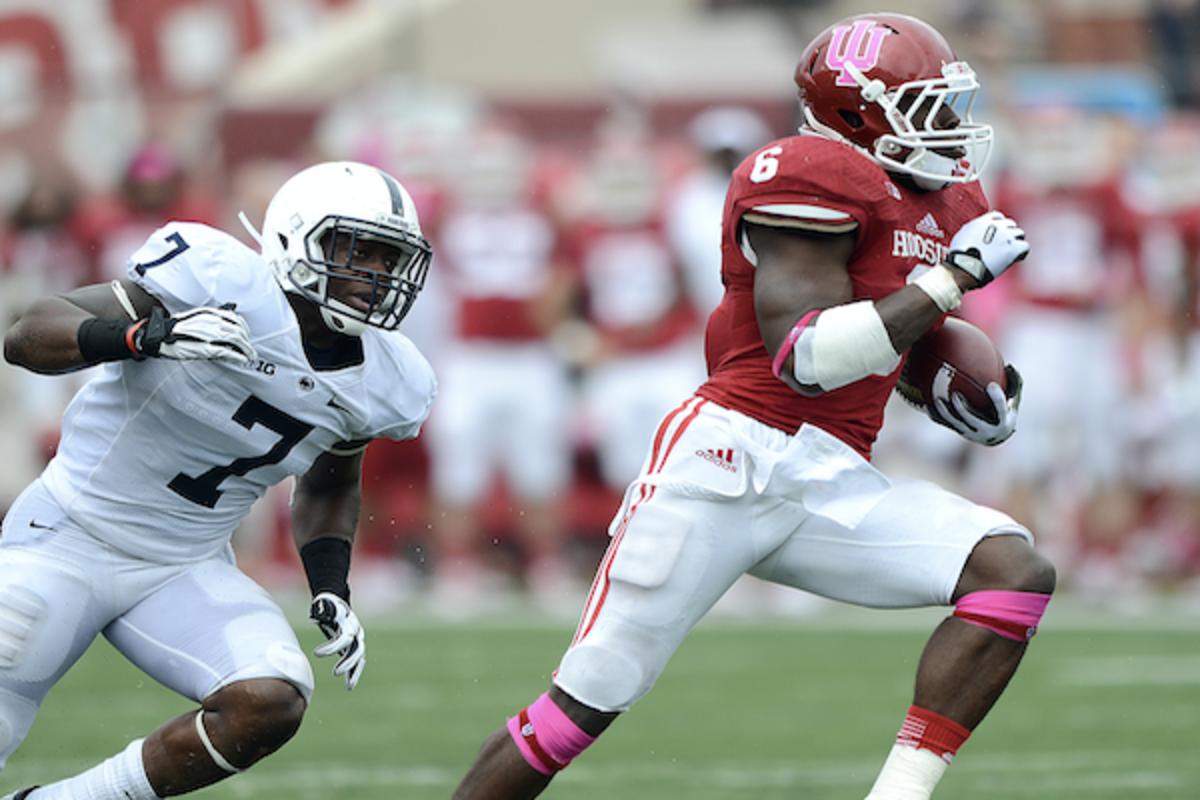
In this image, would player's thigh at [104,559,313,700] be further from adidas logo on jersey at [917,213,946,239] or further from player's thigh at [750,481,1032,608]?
adidas logo on jersey at [917,213,946,239]

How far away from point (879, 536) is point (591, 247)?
5619mm

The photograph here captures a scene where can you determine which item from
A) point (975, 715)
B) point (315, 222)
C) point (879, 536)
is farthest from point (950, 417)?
point (315, 222)

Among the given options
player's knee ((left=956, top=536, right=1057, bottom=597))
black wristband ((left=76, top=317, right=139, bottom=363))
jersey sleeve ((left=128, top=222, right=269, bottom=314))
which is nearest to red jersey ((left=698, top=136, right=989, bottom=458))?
player's knee ((left=956, top=536, right=1057, bottom=597))

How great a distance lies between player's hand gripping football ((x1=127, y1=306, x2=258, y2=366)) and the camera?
382cm

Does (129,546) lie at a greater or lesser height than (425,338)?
greater

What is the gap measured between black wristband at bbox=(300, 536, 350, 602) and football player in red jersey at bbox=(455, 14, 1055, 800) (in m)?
0.49

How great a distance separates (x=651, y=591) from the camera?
4.04 m

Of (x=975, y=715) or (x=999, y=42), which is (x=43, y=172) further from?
(x=975, y=715)

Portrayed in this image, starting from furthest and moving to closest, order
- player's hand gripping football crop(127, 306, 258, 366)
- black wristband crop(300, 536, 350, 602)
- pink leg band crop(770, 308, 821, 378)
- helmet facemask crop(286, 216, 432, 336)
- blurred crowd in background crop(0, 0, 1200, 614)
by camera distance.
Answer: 1. blurred crowd in background crop(0, 0, 1200, 614)
2. black wristband crop(300, 536, 350, 602)
3. helmet facemask crop(286, 216, 432, 336)
4. pink leg band crop(770, 308, 821, 378)
5. player's hand gripping football crop(127, 306, 258, 366)

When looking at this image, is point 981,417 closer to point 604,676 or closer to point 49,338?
point 604,676

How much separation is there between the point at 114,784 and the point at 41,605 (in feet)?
1.16

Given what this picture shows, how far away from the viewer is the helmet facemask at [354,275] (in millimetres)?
4133

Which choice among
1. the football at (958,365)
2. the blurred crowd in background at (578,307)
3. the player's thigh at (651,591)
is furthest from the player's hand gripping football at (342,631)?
the blurred crowd in background at (578,307)

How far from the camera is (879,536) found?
412 cm
